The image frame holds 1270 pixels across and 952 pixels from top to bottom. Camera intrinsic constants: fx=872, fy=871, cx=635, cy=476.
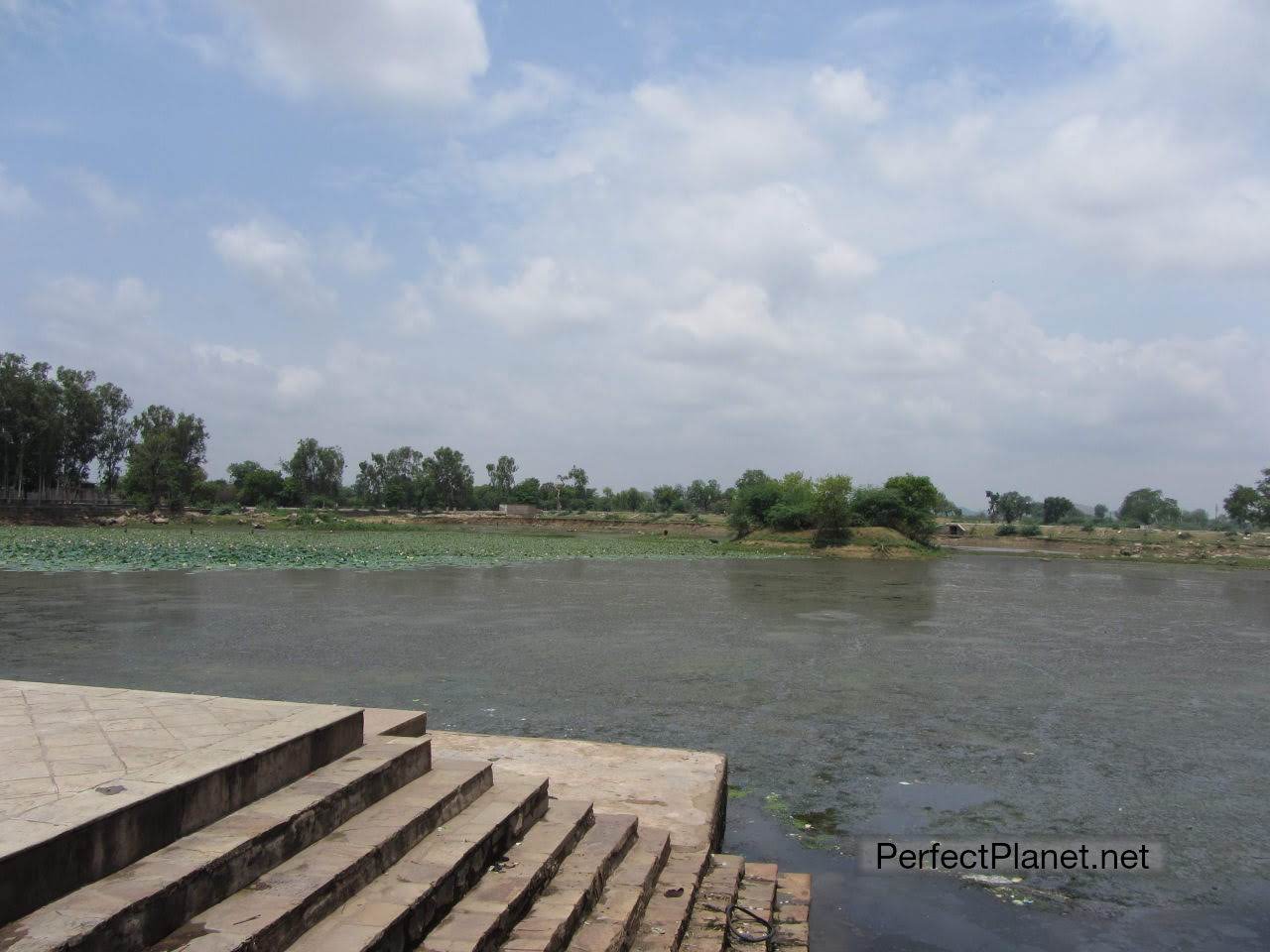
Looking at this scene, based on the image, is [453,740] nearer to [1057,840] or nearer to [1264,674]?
[1057,840]

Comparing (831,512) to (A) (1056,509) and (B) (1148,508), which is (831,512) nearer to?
(A) (1056,509)

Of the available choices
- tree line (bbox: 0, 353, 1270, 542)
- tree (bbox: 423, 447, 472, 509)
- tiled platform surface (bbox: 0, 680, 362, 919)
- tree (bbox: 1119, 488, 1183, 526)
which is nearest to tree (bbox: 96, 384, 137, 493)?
tree line (bbox: 0, 353, 1270, 542)

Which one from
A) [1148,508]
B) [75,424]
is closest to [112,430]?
[75,424]

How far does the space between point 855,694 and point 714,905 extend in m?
6.45

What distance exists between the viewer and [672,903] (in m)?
4.14

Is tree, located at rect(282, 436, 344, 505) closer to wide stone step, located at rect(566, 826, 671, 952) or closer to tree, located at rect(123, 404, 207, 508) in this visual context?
tree, located at rect(123, 404, 207, 508)

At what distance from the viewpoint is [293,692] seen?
9664 mm

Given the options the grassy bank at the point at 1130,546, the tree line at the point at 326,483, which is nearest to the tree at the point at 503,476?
the tree line at the point at 326,483

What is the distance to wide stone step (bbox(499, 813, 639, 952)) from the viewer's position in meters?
3.36

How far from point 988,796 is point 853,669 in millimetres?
5349

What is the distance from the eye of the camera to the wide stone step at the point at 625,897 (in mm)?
3543

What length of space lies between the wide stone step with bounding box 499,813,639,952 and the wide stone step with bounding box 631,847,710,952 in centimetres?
24

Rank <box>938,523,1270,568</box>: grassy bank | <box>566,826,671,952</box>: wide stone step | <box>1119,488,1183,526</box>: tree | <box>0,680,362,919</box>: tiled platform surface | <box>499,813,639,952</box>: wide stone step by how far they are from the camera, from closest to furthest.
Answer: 1. <box>0,680,362,919</box>: tiled platform surface
2. <box>499,813,639,952</box>: wide stone step
3. <box>566,826,671,952</box>: wide stone step
4. <box>938,523,1270,568</box>: grassy bank
5. <box>1119,488,1183,526</box>: tree

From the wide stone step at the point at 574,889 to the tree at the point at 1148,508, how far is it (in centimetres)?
15874
